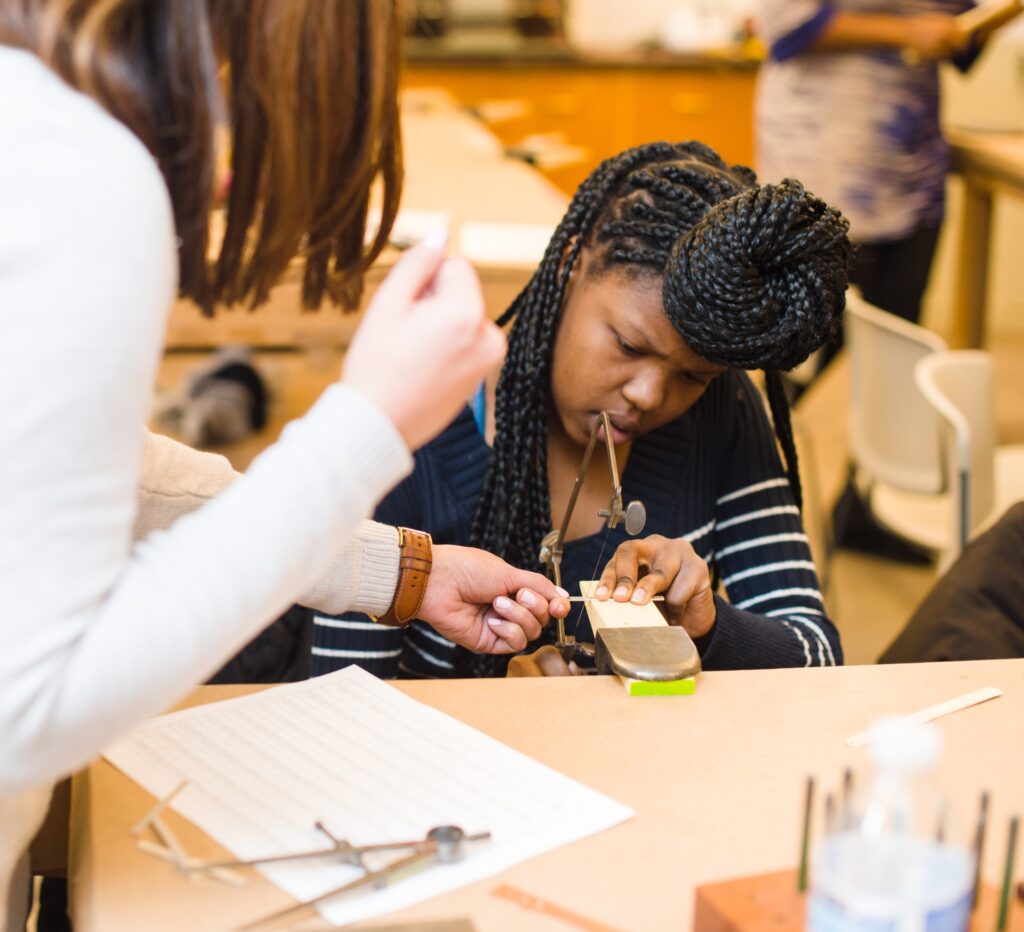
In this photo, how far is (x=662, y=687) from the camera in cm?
109

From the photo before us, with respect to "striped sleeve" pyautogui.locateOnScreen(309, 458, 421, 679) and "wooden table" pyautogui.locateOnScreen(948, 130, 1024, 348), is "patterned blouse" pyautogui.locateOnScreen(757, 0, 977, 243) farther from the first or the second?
"striped sleeve" pyautogui.locateOnScreen(309, 458, 421, 679)

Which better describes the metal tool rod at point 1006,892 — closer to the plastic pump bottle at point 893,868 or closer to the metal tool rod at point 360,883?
the plastic pump bottle at point 893,868

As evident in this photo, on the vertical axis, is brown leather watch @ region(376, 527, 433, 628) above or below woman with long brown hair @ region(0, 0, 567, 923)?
below

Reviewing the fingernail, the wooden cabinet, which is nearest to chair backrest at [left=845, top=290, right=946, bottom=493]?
the fingernail

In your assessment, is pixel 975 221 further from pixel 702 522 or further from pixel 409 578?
pixel 409 578

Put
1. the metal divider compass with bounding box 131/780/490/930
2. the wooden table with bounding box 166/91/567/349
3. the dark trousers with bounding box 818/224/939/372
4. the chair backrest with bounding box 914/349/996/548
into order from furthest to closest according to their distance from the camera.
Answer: the dark trousers with bounding box 818/224/939/372 < the wooden table with bounding box 166/91/567/349 < the chair backrest with bounding box 914/349/996/548 < the metal divider compass with bounding box 131/780/490/930

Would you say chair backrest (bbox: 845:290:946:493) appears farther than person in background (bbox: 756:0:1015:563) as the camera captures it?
No

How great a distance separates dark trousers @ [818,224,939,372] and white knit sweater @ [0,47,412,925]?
9.21 ft

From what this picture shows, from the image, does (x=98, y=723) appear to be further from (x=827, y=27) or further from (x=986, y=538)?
(x=827, y=27)

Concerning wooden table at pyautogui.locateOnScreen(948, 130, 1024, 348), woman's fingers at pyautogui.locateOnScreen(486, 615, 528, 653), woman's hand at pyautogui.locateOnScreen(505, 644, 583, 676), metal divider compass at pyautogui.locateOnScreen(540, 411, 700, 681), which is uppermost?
metal divider compass at pyautogui.locateOnScreen(540, 411, 700, 681)

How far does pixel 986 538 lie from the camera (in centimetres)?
158

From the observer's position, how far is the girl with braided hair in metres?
1.26

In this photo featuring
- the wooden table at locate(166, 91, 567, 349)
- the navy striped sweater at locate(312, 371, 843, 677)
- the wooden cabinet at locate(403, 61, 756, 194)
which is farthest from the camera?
the wooden cabinet at locate(403, 61, 756, 194)

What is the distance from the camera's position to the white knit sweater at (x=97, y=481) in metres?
0.63
